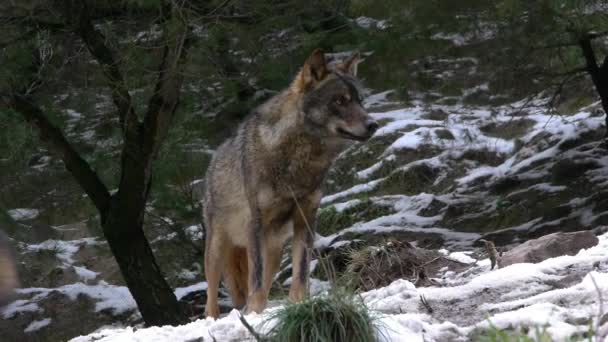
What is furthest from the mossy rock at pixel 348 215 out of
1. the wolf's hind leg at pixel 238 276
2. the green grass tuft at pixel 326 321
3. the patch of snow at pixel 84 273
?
the green grass tuft at pixel 326 321

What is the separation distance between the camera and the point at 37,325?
1141 cm

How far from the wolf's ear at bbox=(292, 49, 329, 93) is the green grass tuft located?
8.05ft

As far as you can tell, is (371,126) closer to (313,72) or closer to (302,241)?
(313,72)

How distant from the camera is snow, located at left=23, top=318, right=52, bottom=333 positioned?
448 inches

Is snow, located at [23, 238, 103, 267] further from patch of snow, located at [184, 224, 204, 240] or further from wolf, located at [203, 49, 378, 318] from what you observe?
wolf, located at [203, 49, 378, 318]

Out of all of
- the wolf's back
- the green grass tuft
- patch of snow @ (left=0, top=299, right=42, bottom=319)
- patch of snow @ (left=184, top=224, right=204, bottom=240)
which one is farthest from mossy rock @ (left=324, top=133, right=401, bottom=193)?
the green grass tuft

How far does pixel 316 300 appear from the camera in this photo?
418 cm

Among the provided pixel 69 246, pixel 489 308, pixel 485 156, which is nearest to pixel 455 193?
pixel 485 156

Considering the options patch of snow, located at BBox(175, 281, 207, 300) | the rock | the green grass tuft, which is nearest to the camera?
the green grass tuft

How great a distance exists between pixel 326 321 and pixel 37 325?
8.33 meters

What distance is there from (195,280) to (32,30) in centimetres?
430

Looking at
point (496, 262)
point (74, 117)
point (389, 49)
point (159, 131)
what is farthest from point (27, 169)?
point (496, 262)

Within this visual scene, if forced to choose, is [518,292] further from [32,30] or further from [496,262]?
[32,30]

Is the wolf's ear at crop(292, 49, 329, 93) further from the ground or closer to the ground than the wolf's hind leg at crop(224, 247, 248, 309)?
further from the ground
